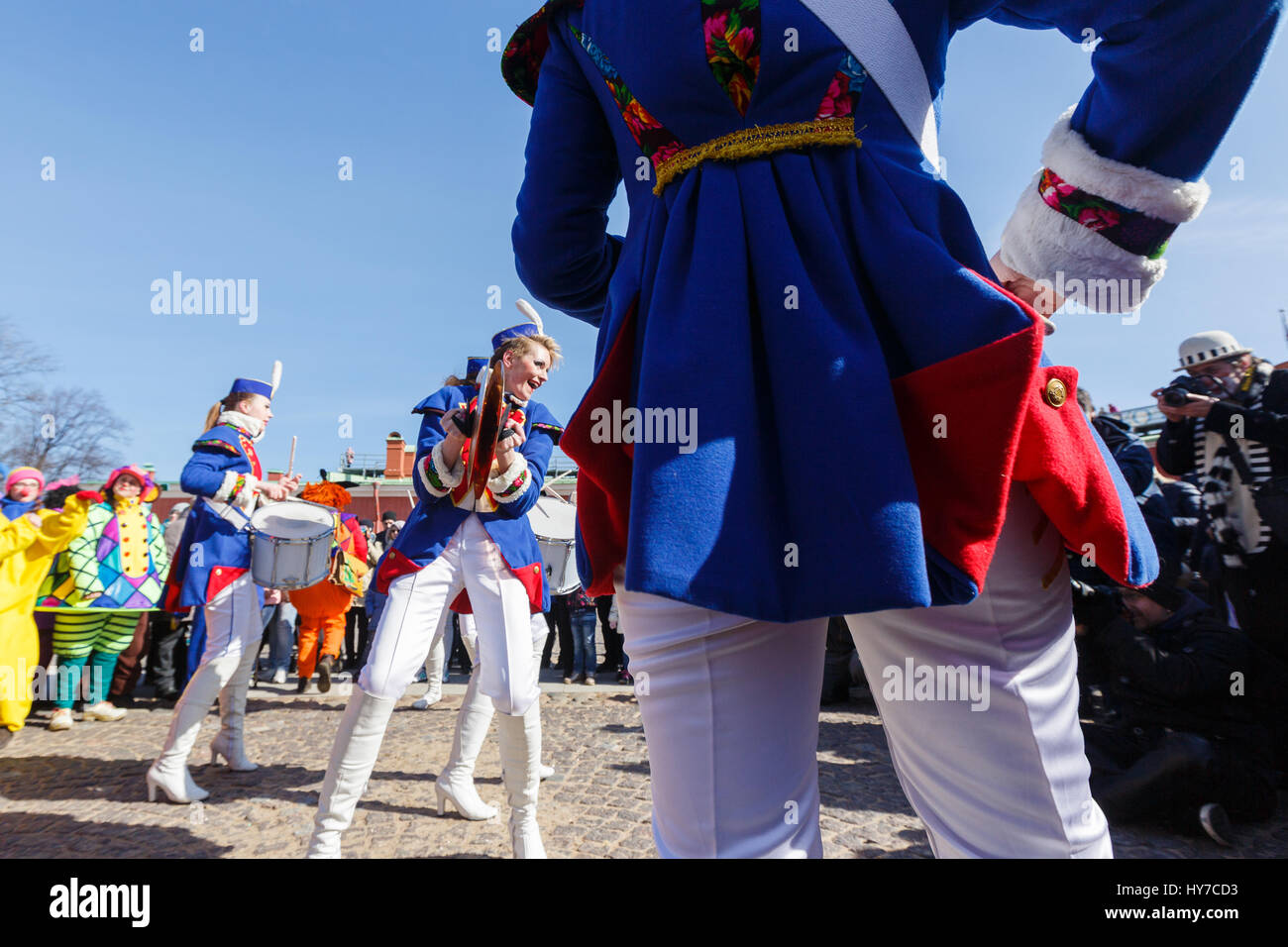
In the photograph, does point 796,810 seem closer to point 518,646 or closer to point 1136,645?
point 518,646

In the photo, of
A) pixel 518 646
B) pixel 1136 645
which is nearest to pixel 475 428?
pixel 518 646

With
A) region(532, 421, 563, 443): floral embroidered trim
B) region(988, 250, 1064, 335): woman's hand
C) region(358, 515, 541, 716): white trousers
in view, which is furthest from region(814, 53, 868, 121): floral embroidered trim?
region(532, 421, 563, 443): floral embroidered trim

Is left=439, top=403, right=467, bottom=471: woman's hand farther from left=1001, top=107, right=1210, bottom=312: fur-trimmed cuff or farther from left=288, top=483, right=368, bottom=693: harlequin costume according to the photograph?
left=288, top=483, right=368, bottom=693: harlequin costume

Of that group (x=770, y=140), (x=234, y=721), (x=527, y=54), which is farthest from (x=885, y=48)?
(x=234, y=721)

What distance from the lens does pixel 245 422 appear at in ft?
17.1

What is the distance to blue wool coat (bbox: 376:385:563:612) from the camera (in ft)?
11.6

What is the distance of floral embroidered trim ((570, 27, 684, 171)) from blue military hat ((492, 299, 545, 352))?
247 cm

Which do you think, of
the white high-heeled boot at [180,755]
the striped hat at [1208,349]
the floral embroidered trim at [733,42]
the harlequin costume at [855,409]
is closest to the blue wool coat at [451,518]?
the white high-heeled boot at [180,755]

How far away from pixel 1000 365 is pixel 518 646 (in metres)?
2.92

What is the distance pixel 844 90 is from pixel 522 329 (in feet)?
9.72

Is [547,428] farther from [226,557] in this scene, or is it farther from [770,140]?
[770,140]

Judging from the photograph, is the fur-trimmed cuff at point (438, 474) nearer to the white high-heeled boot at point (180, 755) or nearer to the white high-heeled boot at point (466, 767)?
the white high-heeled boot at point (466, 767)

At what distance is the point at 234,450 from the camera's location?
16.7 feet

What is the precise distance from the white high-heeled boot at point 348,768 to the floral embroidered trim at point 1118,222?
2937 mm
